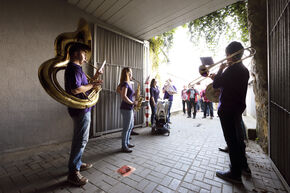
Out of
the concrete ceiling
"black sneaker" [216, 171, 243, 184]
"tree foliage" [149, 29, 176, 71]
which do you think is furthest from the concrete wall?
"tree foliage" [149, 29, 176, 71]

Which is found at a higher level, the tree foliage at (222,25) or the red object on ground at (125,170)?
the tree foliage at (222,25)

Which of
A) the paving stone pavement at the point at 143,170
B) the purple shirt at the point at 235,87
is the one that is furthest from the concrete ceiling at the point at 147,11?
the paving stone pavement at the point at 143,170

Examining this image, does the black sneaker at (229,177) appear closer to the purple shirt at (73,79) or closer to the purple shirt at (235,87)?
the purple shirt at (235,87)

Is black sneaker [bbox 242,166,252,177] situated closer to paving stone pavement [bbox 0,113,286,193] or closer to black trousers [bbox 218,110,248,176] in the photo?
paving stone pavement [bbox 0,113,286,193]

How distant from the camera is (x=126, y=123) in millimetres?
3188

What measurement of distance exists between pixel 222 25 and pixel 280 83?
443cm

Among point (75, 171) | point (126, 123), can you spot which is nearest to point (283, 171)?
point (126, 123)

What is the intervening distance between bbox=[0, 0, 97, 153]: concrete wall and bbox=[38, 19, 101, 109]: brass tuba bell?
1.81 m

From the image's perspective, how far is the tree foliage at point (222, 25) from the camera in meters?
4.76

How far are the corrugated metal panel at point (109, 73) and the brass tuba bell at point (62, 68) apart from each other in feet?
6.93

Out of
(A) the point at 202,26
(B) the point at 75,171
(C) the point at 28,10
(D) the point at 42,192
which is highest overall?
(A) the point at 202,26

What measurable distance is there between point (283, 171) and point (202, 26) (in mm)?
5863

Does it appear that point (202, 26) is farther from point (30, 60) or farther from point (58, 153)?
point (58, 153)

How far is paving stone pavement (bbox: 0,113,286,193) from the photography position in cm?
198
